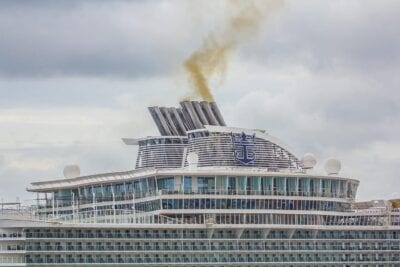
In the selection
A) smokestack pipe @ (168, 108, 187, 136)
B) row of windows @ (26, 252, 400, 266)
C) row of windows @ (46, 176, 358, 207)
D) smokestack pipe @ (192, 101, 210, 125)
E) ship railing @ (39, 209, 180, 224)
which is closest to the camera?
row of windows @ (26, 252, 400, 266)

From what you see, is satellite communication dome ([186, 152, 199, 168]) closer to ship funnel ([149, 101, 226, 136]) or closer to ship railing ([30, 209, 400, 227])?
ship railing ([30, 209, 400, 227])

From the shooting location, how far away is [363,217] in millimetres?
129625

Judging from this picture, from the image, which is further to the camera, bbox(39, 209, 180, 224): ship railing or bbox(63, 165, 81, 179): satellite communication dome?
bbox(63, 165, 81, 179): satellite communication dome

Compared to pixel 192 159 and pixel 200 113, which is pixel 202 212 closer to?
pixel 192 159

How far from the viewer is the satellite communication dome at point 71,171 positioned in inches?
5182

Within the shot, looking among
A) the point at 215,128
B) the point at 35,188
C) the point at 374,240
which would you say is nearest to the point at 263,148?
the point at 215,128

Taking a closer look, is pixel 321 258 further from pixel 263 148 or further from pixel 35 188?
pixel 35 188

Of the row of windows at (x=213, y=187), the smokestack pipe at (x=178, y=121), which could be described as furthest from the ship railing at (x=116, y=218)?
the smokestack pipe at (x=178, y=121)

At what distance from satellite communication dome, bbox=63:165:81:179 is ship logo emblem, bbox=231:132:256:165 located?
1660 centimetres

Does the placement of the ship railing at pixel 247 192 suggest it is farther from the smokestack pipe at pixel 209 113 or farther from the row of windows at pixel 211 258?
the smokestack pipe at pixel 209 113

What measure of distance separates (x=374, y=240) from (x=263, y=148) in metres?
14.0

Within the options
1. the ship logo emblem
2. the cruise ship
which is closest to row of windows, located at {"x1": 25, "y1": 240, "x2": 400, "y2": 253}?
the cruise ship

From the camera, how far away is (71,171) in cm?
13188

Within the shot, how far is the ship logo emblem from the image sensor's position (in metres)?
125
